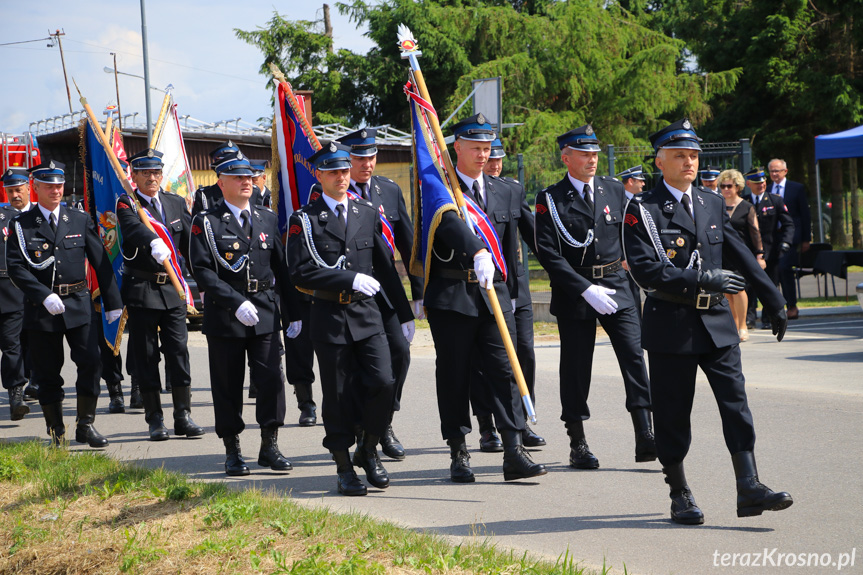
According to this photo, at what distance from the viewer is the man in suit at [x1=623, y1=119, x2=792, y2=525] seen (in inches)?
214

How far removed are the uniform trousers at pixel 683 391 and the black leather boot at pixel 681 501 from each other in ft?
0.19

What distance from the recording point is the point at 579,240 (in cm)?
684

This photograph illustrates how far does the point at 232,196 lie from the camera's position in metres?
7.21

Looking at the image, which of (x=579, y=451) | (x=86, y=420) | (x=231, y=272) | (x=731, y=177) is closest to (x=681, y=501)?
(x=579, y=451)

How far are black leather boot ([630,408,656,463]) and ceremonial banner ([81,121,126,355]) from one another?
4.70 meters

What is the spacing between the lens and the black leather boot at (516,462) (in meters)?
6.36

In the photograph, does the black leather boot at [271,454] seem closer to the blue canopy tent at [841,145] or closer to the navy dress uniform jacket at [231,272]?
the navy dress uniform jacket at [231,272]

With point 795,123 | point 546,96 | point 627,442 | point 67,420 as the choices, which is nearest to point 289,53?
point 546,96

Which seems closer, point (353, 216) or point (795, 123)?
point (353, 216)

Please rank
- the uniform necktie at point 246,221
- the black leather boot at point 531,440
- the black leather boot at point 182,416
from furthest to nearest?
1. the black leather boot at point 182,416
2. the black leather boot at point 531,440
3. the uniform necktie at point 246,221

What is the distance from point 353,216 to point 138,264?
2883mm

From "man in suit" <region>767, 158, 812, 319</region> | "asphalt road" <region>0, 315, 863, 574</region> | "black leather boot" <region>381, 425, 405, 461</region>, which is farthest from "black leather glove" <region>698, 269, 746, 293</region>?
"man in suit" <region>767, 158, 812, 319</region>

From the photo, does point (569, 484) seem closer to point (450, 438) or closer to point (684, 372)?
point (450, 438)

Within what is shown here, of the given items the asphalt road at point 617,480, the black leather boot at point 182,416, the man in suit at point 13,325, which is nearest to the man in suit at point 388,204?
the asphalt road at point 617,480
